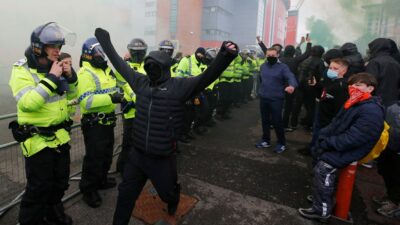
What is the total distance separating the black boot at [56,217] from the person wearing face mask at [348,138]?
107 inches

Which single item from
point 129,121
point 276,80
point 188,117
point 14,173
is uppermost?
point 276,80

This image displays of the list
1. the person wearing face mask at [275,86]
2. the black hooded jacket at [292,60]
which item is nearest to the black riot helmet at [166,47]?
the person wearing face mask at [275,86]

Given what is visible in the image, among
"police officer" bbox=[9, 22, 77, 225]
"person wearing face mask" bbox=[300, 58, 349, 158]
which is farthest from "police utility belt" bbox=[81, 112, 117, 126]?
"person wearing face mask" bbox=[300, 58, 349, 158]

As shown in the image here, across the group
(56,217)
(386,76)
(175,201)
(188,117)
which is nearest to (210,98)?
(188,117)

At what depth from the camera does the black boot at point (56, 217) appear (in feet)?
9.52

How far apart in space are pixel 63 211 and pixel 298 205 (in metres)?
2.85

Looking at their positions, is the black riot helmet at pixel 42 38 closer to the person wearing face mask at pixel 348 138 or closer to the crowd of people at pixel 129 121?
the crowd of people at pixel 129 121

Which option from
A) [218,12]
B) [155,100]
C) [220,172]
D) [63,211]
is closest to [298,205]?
[220,172]

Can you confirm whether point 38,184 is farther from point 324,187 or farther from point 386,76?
point 386,76

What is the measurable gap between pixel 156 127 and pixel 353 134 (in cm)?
199

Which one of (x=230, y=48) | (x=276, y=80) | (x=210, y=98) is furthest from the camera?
(x=210, y=98)

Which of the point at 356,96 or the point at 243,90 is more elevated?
the point at 356,96

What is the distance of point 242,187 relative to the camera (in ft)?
13.0

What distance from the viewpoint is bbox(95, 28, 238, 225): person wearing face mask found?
2428 millimetres
